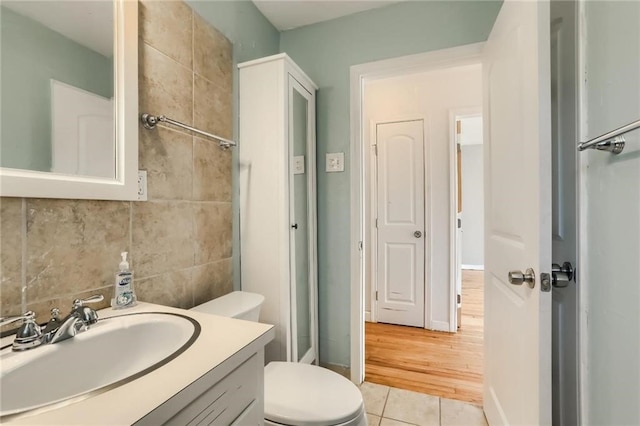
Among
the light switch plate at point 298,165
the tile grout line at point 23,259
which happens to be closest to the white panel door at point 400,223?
the light switch plate at point 298,165

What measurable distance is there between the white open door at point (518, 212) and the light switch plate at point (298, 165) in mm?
985

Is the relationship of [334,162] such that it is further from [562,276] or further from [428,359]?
[428,359]

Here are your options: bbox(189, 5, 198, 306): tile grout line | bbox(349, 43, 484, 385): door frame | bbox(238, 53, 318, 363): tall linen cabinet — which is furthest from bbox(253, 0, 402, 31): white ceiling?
bbox(189, 5, 198, 306): tile grout line

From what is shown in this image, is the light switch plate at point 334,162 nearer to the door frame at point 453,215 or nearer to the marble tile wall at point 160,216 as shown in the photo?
the marble tile wall at point 160,216

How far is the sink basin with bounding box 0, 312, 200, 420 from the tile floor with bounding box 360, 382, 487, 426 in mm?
1212

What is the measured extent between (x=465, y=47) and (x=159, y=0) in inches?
59.2

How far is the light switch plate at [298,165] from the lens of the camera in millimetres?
1636

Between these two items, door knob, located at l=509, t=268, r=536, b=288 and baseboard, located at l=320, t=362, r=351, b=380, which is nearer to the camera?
door knob, located at l=509, t=268, r=536, b=288

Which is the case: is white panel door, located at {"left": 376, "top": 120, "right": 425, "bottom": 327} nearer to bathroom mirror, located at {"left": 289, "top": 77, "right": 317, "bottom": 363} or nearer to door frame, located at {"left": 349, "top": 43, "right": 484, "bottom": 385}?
door frame, located at {"left": 349, "top": 43, "right": 484, "bottom": 385}

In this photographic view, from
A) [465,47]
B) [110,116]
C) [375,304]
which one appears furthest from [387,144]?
[110,116]

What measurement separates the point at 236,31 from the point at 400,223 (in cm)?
201

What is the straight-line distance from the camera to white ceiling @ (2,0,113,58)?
2.58 feet

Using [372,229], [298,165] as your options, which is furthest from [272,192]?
[372,229]

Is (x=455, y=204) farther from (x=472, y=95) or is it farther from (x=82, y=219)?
(x=82, y=219)
